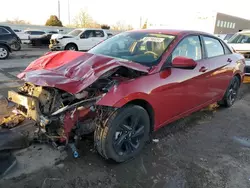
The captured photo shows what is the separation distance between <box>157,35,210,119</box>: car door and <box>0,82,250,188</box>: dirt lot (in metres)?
0.51

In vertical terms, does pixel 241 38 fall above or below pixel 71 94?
above

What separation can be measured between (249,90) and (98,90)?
620 cm

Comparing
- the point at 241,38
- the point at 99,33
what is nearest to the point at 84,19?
the point at 99,33

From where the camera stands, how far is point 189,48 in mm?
3814

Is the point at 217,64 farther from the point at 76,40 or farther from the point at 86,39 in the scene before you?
the point at 86,39

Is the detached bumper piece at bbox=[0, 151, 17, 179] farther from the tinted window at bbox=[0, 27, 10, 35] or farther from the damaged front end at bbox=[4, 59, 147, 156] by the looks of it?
the tinted window at bbox=[0, 27, 10, 35]

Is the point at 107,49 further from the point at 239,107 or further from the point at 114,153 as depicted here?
the point at 239,107

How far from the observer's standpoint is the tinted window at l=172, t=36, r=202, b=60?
354 centimetres

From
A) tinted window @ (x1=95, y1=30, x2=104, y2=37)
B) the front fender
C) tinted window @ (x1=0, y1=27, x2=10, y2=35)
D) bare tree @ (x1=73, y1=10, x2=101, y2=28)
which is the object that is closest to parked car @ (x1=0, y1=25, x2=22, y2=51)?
tinted window @ (x1=0, y1=27, x2=10, y2=35)

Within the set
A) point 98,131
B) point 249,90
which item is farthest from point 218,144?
point 249,90

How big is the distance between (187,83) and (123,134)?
1368 mm

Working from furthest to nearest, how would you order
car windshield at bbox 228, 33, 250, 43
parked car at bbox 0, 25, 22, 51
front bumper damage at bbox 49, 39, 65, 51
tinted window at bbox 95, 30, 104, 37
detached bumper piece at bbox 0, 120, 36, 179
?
tinted window at bbox 95, 30, 104, 37
front bumper damage at bbox 49, 39, 65, 51
parked car at bbox 0, 25, 22, 51
car windshield at bbox 228, 33, 250, 43
detached bumper piece at bbox 0, 120, 36, 179

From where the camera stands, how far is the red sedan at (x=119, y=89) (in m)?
2.68

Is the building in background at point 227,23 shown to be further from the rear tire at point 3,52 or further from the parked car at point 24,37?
the rear tire at point 3,52
